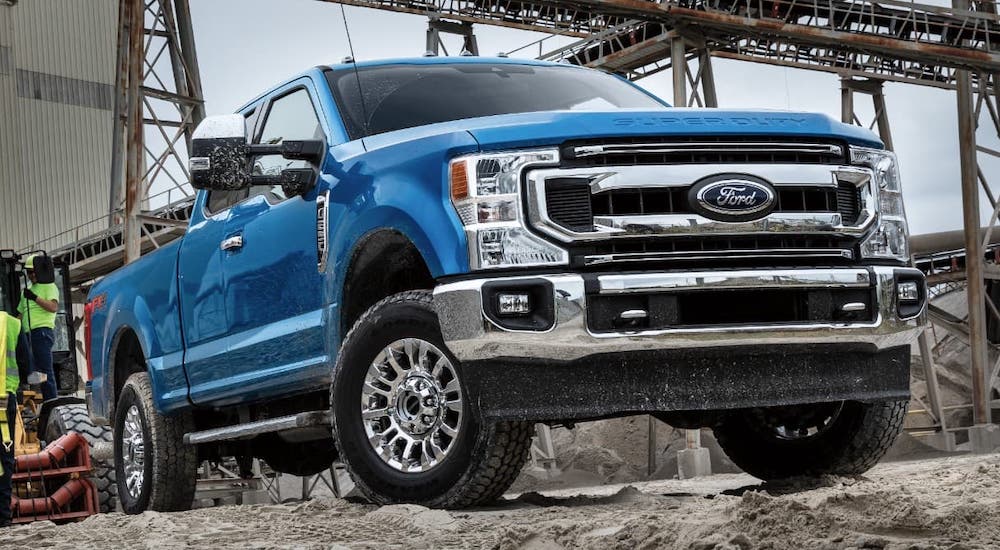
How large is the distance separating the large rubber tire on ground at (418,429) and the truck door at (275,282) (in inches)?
20.0

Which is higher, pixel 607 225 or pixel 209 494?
pixel 607 225

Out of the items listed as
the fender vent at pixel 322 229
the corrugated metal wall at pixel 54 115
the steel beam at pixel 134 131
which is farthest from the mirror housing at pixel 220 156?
the corrugated metal wall at pixel 54 115

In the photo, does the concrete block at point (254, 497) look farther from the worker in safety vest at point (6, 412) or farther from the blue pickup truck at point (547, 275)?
the blue pickup truck at point (547, 275)

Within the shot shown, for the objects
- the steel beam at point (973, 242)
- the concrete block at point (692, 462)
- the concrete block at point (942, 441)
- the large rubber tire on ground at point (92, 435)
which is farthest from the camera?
the concrete block at point (942, 441)

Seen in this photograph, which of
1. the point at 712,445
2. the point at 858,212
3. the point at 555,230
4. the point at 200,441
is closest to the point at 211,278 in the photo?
the point at 200,441

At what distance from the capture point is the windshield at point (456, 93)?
670cm

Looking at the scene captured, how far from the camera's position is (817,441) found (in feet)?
22.0

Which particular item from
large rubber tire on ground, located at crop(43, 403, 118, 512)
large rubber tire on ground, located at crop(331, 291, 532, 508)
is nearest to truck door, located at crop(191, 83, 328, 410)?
large rubber tire on ground, located at crop(331, 291, 532, 508)

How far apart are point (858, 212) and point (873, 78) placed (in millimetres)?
20771

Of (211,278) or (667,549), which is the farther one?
(211,278)

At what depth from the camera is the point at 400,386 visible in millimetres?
5812

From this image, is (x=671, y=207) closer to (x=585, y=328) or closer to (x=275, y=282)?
(x=585, y=328)

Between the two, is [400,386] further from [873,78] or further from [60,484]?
[873,78]

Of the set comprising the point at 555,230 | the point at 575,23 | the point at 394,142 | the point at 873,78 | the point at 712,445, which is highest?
the point at 575,23
